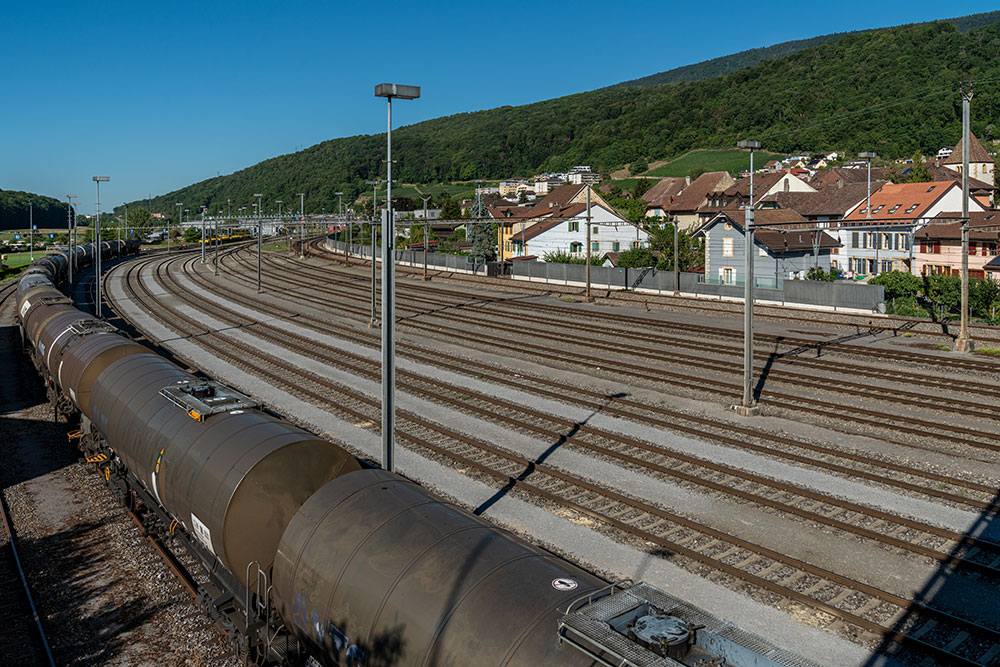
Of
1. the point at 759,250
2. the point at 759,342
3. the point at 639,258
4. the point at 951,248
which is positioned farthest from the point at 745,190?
the point at 759,342

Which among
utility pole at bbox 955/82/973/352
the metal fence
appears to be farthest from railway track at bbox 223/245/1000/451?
the metal fence

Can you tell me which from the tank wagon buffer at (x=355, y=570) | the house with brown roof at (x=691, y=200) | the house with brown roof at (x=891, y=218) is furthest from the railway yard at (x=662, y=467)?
the house with brown roof at (x=691, y=200)

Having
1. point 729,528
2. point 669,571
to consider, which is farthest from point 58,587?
point 729,528

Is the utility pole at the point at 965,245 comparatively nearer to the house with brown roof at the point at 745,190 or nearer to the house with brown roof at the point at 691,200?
the house with brown roof at the point at 745,190

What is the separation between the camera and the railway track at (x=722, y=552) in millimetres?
11336

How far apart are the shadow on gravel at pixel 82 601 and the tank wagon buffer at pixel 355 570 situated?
1.60 meters

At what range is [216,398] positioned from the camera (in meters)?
12.9

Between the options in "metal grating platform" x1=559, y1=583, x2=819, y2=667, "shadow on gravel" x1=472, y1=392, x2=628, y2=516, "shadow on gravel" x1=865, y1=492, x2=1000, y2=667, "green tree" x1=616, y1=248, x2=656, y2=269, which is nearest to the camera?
"metal grating platform" x1=559, y1=583, x2=819, y2=667

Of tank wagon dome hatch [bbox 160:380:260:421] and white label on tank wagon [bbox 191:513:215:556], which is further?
tank wagon dome hatch [bbox 160:380:260:421]

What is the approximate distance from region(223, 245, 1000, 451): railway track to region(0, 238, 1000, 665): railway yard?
120 mm

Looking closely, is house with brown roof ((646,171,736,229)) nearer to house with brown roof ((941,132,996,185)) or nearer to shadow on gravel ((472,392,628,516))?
house with brown roof ((941,132,996,185))

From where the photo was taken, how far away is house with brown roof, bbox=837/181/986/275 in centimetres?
6675

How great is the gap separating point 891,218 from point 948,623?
232 ft

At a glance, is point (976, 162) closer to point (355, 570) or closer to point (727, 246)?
point (727, 246)
